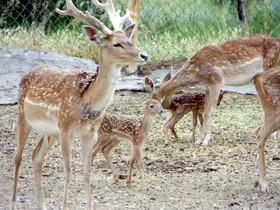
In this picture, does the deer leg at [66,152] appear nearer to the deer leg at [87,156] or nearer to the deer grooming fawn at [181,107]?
the deer leg at [87,156]

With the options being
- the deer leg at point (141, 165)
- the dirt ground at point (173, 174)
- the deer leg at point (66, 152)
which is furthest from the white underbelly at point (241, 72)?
the deer leg at point (66, 152)

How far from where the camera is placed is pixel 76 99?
18.3 ft

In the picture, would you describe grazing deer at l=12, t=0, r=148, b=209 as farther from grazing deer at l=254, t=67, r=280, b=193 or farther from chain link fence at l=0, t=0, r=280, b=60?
chain link fence at l=0, t=0, r=280, b=60

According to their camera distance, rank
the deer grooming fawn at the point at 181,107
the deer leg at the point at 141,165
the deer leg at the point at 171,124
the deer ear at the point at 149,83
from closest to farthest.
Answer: the deer leg at the point at 141,165
the deer ear at the point at 149,83
the deer leg at the point at 171,124
the deer grooming fawn at the point at 181,107

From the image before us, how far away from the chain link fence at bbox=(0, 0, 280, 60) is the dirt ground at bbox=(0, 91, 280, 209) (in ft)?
10.8

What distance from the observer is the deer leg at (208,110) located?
8.38m

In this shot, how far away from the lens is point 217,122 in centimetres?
943

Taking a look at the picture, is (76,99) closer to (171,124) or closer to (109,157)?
(109,157)

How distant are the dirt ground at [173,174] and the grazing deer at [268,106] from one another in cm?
28

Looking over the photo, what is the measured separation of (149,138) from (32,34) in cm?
488

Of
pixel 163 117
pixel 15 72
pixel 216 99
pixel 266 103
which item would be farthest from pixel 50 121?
pixel 15 72

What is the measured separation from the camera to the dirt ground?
6000 millimetres

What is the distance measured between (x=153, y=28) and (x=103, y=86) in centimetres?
819

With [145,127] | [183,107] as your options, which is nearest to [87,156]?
[145,127]
